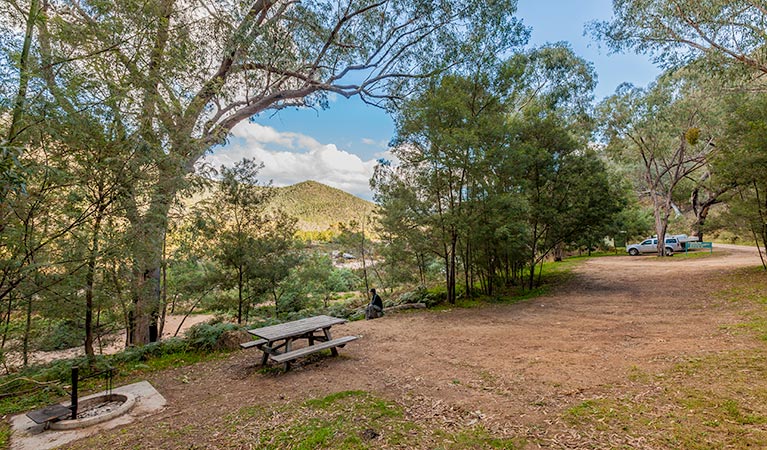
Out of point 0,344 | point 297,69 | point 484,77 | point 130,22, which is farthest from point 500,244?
point 0,344

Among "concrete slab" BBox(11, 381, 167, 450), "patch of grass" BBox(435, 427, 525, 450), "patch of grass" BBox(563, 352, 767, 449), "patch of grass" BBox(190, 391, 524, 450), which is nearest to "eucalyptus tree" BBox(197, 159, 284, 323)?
"concrete slab" BBox(11, 381, 167, 450)

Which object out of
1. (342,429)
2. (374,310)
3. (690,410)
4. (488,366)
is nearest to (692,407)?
(690,410)

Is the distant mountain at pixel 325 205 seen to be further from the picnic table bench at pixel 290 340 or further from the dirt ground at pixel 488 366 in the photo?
the picnic table bench at pixel 290 340

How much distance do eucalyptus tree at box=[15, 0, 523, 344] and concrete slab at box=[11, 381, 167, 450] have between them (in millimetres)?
1984

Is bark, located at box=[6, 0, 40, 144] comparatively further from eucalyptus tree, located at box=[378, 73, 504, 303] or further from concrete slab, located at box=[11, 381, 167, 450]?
eucalyptus tree, located at box=[378, 73, 504, 303]

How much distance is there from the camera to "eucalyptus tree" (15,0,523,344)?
147 inches

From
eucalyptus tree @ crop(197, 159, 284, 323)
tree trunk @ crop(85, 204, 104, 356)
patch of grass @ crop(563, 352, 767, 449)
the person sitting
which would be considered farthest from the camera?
eucalyptus tree @ crop(197, 159, 284, 323)

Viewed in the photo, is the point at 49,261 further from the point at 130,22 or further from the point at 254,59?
the point at 254,59

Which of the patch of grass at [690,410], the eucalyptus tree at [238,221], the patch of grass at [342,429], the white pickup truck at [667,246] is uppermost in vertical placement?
the eucalyptus tree at [238,221]

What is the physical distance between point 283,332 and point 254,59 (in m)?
7.22

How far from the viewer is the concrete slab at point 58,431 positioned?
2.99 m

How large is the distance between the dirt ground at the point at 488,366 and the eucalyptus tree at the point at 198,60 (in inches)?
92.1

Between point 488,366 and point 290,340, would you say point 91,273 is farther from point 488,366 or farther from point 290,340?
point 488,366

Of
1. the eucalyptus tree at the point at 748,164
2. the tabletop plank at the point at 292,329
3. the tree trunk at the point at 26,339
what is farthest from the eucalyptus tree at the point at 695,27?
the tree trunk at the point at 26,339
